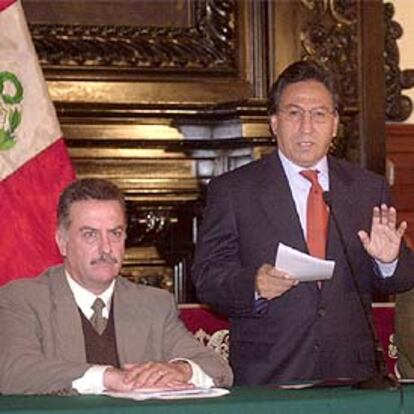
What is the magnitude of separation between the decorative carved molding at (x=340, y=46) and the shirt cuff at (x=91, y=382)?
2.66 m

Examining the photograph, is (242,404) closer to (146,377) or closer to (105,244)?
(146,377)

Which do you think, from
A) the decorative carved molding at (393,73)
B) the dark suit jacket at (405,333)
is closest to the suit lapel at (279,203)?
the dark suit jacket at (405,333)

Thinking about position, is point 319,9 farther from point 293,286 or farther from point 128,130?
point 293,286

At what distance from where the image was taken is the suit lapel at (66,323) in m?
3.74

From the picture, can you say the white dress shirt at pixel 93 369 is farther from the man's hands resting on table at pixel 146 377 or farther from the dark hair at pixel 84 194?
the dark hair at pixel 84 194

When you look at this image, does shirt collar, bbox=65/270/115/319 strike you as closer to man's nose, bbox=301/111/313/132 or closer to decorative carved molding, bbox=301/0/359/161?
man's nose, bbox=301/111/313/132

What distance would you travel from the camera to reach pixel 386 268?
4.07 meters

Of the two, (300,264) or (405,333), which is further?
(405,333)

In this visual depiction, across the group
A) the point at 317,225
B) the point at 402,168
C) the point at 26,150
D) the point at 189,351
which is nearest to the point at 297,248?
the point at 317,225

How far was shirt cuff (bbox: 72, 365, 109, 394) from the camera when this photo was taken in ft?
11.4

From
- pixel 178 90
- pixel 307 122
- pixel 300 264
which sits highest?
pixel 178 90

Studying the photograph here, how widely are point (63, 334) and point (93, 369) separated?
25 cm

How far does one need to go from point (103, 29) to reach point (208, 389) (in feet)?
8.67

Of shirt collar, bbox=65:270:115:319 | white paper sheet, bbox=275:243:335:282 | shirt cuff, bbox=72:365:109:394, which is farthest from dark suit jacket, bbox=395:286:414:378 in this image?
shirt cuff, bbox=72:365:109:394
